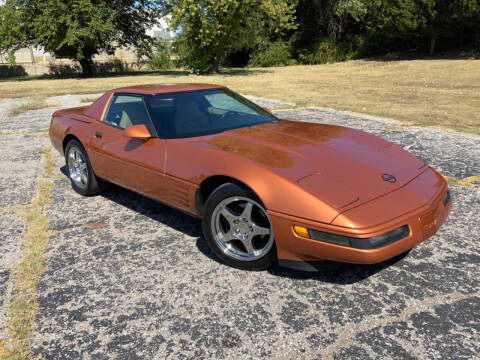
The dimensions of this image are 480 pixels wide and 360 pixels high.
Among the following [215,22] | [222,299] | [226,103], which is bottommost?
[222,299]

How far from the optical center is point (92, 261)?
2.97 m

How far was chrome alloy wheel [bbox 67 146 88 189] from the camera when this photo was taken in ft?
14.1

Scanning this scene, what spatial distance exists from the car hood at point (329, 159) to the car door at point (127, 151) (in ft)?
1.63

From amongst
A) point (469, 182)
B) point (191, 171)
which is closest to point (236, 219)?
point (191, 171)

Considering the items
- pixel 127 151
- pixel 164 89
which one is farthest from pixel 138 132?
pixel 164 89

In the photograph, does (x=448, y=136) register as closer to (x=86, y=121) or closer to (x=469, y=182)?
(x=469, y=182)

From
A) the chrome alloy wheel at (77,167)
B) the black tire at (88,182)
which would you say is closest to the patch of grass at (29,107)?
the chrome alloy wheel at (77,167)

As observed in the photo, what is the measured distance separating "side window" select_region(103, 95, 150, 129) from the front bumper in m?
1.66

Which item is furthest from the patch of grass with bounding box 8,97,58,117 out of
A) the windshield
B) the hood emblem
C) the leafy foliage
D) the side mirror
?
the leafy foliage

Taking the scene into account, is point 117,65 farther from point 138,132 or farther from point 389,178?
point 389,178

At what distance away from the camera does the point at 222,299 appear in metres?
2.48

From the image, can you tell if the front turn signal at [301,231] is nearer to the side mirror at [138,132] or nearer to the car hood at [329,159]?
the car hood at [329,159]

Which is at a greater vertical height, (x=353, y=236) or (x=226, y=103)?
(x=226, y=103)

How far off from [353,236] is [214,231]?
1018mm
